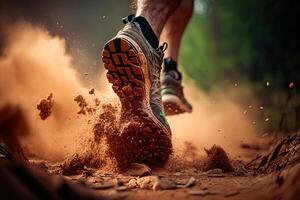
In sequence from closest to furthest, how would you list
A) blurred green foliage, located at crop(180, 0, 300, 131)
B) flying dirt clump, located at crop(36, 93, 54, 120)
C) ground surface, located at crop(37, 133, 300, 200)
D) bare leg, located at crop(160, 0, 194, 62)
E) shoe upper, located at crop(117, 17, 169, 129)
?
ground surface, located at crop(37, 133, 300, 200) < shoe upper, located at crop(117, 17, 169, 129) < flying dirt clump, located at crop(36, 93, 54, 120) < bare leg, located at crop(160, 0, 194, 62) < blurred green foliage, located at crop(180, 0, 300, 131)

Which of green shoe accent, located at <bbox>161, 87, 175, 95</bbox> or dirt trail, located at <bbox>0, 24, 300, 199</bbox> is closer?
dirt trail, located at <bbox>0, 24, 300, 199</bbox>

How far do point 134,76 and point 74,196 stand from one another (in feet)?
3.42

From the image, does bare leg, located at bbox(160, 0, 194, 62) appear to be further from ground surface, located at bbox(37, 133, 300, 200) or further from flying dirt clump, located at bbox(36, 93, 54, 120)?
ground surface, located at bbox(37, 133, 300, 200)

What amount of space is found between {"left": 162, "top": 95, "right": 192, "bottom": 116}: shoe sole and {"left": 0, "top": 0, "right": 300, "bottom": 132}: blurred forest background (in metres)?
0.55

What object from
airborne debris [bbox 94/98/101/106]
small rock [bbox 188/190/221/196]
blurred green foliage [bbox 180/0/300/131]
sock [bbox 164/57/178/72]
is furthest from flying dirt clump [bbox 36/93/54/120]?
blurred green foliage [bbox 180/0/300/131]

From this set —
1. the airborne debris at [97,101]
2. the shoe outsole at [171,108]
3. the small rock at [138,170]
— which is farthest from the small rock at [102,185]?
the shoe outsole at [171,108]

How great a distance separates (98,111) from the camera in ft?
7.00

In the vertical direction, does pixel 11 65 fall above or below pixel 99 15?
below

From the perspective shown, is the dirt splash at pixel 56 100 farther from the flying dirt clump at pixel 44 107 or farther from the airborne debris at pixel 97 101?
the flying dirt clump at pixel 44 107

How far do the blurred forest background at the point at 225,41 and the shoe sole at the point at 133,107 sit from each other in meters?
0.78

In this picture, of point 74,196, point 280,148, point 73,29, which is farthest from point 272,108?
point 74,196

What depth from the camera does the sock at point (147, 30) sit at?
78.6 inches

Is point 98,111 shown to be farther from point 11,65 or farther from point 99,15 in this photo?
point 99,15

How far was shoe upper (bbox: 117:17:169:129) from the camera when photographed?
1857 millimetres
